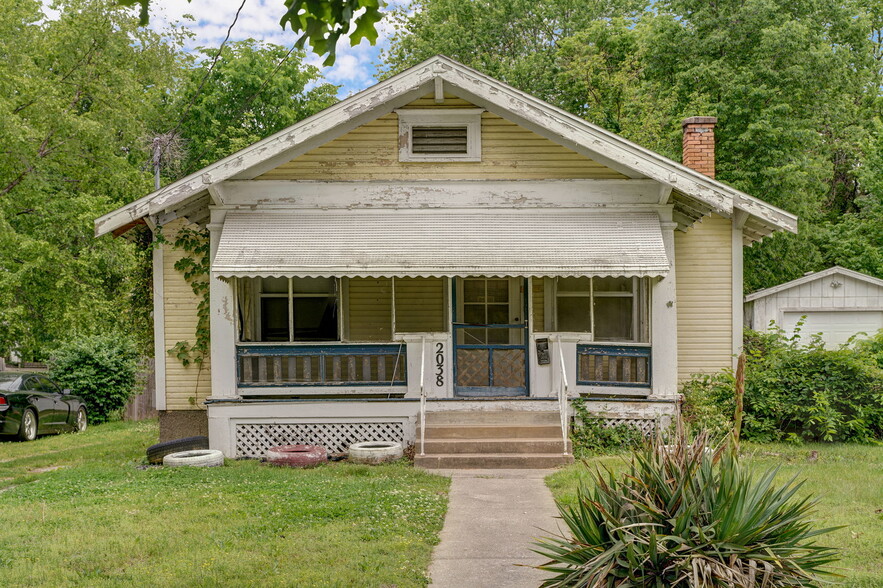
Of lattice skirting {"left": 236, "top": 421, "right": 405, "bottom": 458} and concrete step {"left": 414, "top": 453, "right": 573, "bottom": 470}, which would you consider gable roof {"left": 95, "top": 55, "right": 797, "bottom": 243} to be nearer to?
lattice skirting {"left": 236, "top": 421, "right": 405, "bottom": 458}

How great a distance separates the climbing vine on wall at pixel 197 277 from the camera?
13555mm

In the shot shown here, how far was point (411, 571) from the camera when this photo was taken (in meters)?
6.76

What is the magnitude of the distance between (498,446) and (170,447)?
468 centimetres

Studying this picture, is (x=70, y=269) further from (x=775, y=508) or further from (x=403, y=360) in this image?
(x=775, y=508)

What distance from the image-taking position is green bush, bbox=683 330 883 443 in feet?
43.5

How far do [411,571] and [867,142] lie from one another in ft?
83.2

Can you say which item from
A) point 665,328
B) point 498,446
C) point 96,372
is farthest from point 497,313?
point 96,372

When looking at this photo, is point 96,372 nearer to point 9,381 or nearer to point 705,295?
point 9,381

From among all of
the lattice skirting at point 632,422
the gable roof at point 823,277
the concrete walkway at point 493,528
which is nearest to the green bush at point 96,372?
the concrete walkway at point 493,528

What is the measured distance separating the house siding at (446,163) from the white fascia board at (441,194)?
127 millimetres

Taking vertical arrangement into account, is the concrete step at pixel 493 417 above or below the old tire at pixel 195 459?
above

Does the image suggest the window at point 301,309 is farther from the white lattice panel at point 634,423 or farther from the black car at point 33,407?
the black car at point 33,407

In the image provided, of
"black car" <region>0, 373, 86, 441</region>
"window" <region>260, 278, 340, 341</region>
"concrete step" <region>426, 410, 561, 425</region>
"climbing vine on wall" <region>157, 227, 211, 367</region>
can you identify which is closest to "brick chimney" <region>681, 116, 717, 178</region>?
"concrete step" <region>426, 410, 561, 425</region>

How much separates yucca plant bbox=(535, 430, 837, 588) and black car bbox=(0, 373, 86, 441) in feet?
48.4
